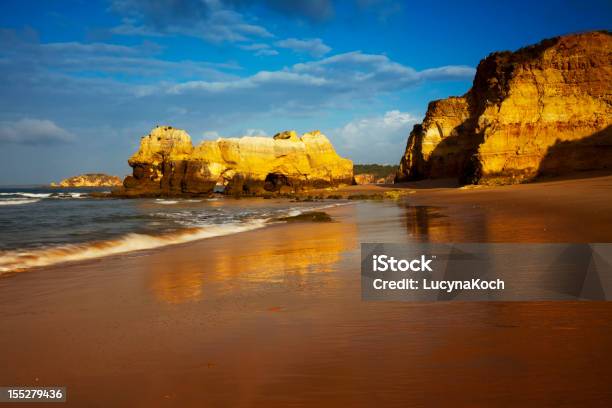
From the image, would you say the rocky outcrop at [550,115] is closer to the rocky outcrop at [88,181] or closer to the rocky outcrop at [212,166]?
the rocky outcrop at [212,166]

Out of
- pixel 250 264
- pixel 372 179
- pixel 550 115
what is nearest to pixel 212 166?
pixel 550 115

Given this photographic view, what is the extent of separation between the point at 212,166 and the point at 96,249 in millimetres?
41394

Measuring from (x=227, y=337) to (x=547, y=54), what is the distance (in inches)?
1376

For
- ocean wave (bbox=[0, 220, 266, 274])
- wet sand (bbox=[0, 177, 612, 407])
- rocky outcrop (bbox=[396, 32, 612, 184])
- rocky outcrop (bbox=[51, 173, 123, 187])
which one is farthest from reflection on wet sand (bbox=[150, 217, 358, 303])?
rocky outcrop (bbox=[51, 173, 123, 187])

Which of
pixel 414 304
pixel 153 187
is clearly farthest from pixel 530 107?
pixel 153 187

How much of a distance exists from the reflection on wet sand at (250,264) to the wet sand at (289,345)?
0.07m

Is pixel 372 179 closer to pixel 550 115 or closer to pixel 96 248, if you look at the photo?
pixel 550 115

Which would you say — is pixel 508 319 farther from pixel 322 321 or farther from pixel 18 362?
pixel 18 362

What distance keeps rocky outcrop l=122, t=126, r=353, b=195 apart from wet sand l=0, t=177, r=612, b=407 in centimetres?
4525

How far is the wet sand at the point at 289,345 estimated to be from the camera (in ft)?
8.79

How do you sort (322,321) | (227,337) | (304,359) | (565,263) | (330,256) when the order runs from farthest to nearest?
(330,256) < (565,263) < (322,321) < (227,337) < (304,359)

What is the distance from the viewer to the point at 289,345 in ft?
11.6

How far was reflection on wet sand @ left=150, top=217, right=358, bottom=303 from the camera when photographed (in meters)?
6.09

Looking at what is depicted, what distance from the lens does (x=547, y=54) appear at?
102 ft
